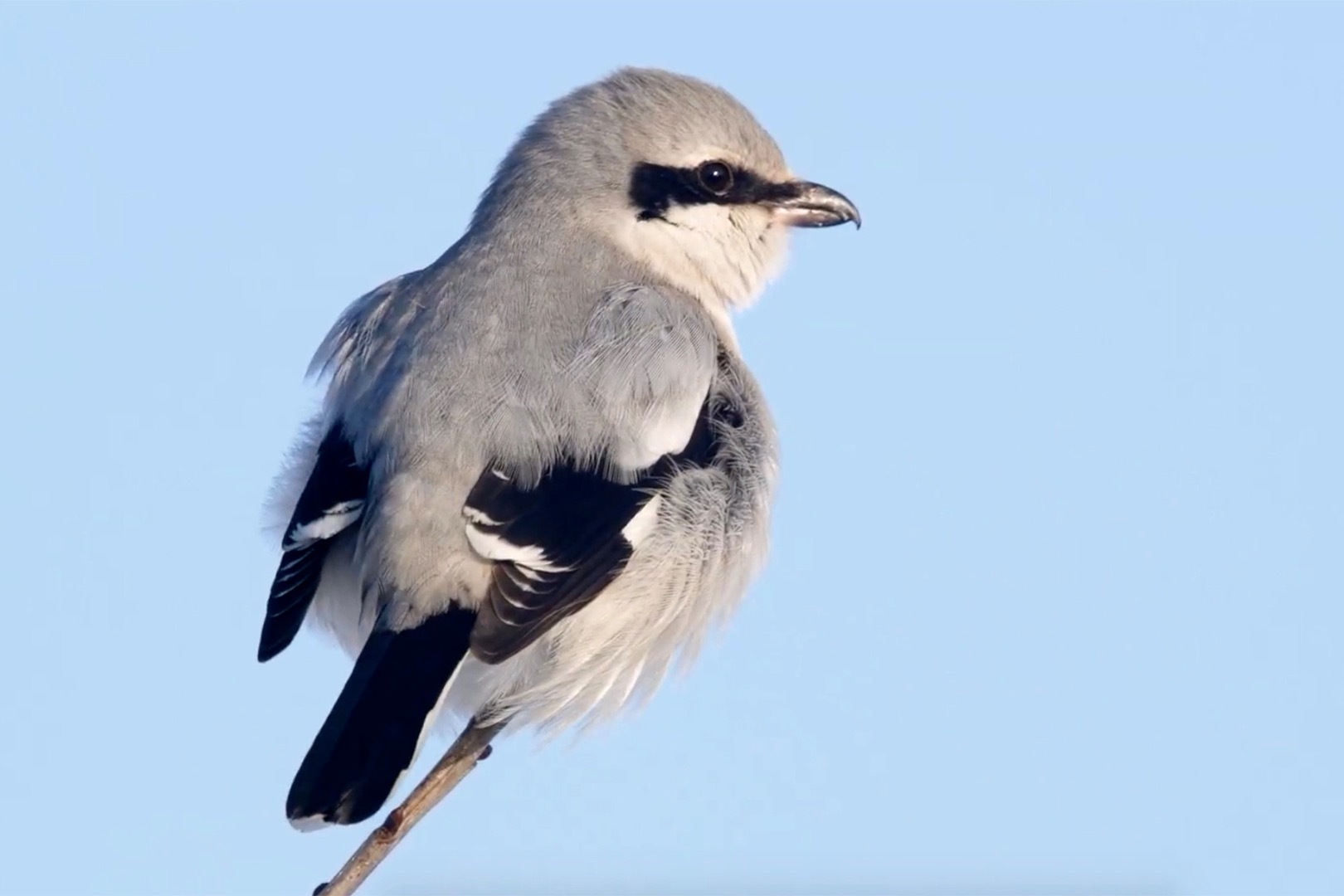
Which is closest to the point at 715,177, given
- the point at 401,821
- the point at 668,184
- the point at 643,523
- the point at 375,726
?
the point at 668,184

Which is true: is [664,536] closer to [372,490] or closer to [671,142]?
[372,490]

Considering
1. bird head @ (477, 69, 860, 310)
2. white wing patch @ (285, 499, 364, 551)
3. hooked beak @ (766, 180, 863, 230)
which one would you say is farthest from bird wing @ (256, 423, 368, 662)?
hooked beak @ (766, 180, 863, 230)

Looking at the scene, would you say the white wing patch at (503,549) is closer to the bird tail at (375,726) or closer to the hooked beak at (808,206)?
the bird tail at (375,726)

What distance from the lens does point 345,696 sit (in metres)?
3.30

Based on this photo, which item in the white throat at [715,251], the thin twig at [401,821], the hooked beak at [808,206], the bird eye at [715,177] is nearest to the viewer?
the thin twig at [401,821]

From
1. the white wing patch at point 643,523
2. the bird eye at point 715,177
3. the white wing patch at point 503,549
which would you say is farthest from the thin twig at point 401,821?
the bird eye at point 715,177

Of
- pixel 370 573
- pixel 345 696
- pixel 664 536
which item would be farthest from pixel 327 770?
pixel 664 536

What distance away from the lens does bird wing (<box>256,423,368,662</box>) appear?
3572 millimetres

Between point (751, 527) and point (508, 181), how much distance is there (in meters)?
1.07

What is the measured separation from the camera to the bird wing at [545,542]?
3.38 metres

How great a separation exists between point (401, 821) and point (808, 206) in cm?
207

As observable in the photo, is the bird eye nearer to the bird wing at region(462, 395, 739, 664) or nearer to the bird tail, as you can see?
the bird wing at region(462, 395, 739, 664)

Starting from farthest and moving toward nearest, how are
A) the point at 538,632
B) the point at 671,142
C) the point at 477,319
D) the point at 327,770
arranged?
the point at 671,142 < the point at 477,319 < the point at 538,632 < the point at 327,770

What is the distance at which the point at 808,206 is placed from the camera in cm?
454
